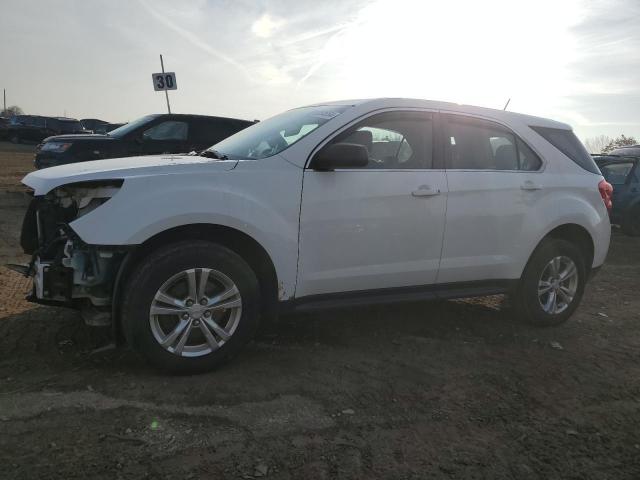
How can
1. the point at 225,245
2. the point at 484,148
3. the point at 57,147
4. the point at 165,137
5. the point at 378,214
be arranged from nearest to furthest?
1. the point at 225,245
2. the point at 378,214
3. the point at 484,148
4. the point at 57,147
5. the point at 165,137

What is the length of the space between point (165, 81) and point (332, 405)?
10.9m

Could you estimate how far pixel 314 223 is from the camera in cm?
360

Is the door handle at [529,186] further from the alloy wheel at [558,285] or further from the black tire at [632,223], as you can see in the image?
the black tire at [632,223]

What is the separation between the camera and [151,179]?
127 inches

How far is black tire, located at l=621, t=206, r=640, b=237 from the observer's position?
34.4ft

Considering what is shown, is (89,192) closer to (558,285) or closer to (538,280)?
(538,280)

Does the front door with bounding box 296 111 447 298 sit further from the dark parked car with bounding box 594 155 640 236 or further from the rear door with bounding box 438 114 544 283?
the dark parked car with bounding box 594 155 640 236

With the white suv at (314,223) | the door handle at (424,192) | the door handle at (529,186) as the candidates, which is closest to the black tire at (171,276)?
the white suv at (314,223)

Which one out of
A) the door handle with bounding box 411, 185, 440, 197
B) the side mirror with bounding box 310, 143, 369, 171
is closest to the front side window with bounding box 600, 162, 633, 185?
the door handle with bounding box 411, 185, 440, 197

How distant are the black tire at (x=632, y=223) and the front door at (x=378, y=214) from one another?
821 centimetres

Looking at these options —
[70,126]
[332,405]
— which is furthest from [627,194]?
[70,126]

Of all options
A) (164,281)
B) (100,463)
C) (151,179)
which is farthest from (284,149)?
(100,463)

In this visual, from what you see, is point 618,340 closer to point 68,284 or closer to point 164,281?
point 164,281

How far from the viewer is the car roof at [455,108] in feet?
13.3
